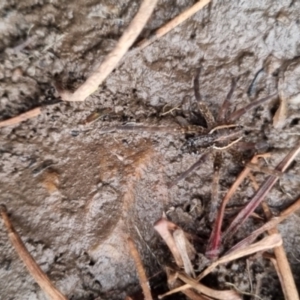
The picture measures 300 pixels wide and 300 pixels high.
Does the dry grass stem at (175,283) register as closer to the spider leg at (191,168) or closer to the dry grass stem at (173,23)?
the spider leg at (191,168)

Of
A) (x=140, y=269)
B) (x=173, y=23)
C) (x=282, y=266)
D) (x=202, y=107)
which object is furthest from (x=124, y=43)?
(x=282, y=266)

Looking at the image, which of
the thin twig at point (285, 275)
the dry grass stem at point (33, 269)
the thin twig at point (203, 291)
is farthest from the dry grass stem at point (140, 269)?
the thin twig at point (285, 275)

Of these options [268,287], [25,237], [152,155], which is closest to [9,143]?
[25,237]

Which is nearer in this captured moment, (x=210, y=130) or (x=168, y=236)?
(x=168, y=236)

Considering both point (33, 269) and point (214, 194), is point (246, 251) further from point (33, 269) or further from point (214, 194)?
point (33, 269)

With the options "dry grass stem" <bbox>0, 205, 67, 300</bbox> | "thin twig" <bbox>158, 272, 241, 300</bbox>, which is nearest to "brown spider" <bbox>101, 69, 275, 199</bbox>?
"thin twig" <bbox>158, 272, 241, 300</bbox>

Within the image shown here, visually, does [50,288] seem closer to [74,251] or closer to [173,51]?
[74,251]

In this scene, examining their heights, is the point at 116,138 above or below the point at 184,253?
above
